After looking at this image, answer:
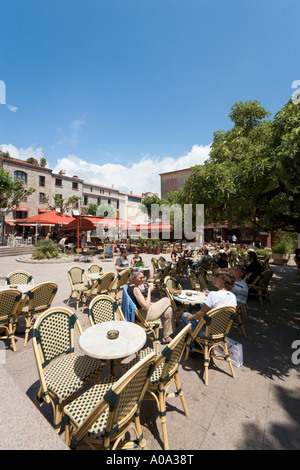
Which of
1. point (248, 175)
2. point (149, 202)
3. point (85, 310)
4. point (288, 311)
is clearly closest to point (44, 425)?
point (85, 310)

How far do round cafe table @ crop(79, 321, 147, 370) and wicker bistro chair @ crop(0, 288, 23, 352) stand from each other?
180cm

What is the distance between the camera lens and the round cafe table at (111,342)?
2.14m

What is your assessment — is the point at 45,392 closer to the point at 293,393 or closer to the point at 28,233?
the point at 293,393

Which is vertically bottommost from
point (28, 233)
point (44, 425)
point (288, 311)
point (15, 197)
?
point (288, 311)

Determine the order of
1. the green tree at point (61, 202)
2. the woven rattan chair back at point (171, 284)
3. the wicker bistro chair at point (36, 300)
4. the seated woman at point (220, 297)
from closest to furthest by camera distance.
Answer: the seated woman at point (220, 297), the wicker bistro chair at point (36, 300), the woven rattan chair back at point (171, 284), the green tree at point (61, 202)

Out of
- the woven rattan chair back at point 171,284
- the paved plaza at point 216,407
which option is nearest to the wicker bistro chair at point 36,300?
the paved plaza at point 216,407

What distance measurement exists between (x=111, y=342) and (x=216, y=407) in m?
1.47

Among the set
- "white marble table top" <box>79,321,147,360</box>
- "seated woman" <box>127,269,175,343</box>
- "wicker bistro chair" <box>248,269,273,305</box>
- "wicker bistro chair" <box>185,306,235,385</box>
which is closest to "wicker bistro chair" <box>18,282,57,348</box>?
"seated woman" <box>127,269,175,343</box>

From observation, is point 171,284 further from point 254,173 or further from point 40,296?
point 254,173

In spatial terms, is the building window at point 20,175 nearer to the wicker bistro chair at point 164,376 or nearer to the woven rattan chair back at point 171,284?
the woven rattan chair back at point 171,284

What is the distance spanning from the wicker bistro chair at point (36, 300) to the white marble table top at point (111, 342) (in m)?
1.85

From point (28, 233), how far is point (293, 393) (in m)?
29.4

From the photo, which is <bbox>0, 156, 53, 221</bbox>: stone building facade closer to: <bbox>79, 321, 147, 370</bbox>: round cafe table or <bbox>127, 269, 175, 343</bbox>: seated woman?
<bbox>127, 269, 175, 343</bbox>: seated woman
